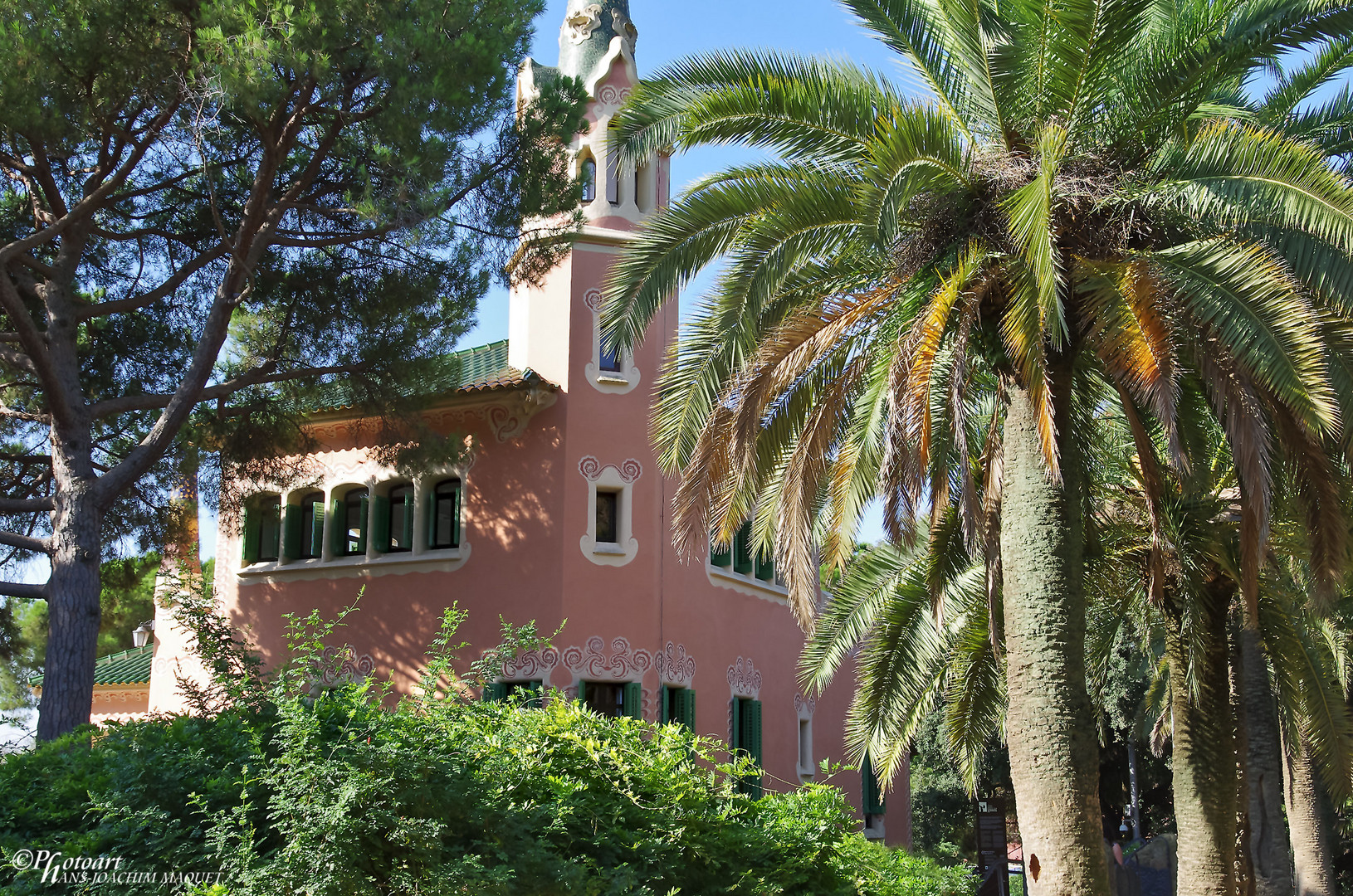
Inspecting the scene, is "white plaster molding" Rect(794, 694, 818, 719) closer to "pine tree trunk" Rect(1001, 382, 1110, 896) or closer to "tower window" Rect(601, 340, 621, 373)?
"tower window" Rect(601, 340, 621, 373)

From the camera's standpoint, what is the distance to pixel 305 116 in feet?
45.6

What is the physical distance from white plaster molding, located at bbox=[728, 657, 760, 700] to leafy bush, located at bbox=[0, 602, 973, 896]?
10.1 meters

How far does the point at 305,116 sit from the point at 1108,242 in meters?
8.85

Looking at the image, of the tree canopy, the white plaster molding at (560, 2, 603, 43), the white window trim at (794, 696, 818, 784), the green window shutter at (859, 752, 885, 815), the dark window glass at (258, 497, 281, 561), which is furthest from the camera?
the green window shutter at (859, 752, 885, 815)

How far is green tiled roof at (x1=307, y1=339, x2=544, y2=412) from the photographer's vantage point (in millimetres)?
16766

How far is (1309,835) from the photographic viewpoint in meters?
19.6

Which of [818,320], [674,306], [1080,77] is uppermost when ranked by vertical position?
[674,306]

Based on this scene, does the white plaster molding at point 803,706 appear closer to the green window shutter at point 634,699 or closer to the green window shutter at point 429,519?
the green window shutter at point 634,699

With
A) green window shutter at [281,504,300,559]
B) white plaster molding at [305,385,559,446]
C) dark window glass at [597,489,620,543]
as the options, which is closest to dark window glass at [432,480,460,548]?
white plaster molding at [305,385,559,446]

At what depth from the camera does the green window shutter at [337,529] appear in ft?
62.9

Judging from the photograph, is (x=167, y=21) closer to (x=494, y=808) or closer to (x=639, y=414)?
(x=639, y=414)

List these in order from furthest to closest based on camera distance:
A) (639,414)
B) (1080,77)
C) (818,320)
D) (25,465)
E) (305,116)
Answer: (639,414), (25,465), (305,116), (818,320), (1080,77)

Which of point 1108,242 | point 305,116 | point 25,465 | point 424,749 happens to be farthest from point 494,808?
point 25,465

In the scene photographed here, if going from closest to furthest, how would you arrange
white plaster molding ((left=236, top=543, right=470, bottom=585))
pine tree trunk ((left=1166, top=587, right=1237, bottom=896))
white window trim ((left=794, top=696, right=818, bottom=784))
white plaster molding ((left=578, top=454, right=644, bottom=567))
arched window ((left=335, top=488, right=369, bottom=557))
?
pine tree trunk ((left=1166, top=587, right=1237, bottom=896)) < white plaster molding ((left=578, top=454, right=644, bottom=567)) < white plaster molding ((left=236, top=543, right=470, bottom=585)) < arched window ((left=335, top=488, right=369, bottom=557)) < white window trim ((left=794, top=696, right=818, bottom=784))
